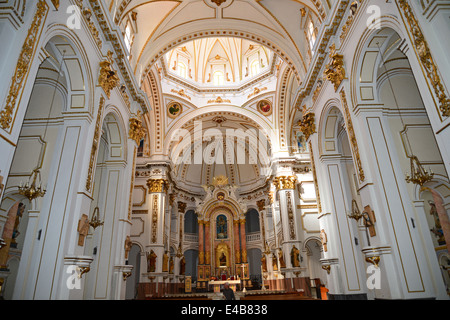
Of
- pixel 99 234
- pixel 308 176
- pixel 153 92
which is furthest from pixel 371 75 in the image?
pixel 153 92

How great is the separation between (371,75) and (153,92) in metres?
14.3

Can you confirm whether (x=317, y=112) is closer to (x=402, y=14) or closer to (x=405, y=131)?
(x=405, y=131)

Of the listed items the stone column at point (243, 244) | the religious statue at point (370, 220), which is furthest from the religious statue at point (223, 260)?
the religious statue at point (370, 220)

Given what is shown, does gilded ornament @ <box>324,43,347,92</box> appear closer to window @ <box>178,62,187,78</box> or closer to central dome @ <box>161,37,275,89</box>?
central dome @ <box>161,37,275,89</box>

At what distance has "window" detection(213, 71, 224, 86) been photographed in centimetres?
2318

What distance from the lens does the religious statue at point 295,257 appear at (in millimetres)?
16898

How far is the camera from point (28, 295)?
6445mm

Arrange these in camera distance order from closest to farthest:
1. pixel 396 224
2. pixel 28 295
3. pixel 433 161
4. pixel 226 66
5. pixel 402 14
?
1. pixel 402 14
2. pixel 28 295
3. pixel 396 224
4. pixel 433 161
5. pixel 226 66

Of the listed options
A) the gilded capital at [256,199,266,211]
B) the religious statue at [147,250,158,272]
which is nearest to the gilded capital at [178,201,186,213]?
the gilded capital at [256,199,266,211]

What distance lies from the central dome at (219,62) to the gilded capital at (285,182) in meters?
7.58

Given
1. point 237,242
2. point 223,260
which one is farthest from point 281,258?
point 223,260

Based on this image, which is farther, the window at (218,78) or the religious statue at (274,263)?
the window at (218,78)

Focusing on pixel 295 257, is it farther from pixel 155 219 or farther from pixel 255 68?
pixel 255 68

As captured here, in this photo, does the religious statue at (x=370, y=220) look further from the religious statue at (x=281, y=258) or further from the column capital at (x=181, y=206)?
the column capital at (x=181, y=206)
